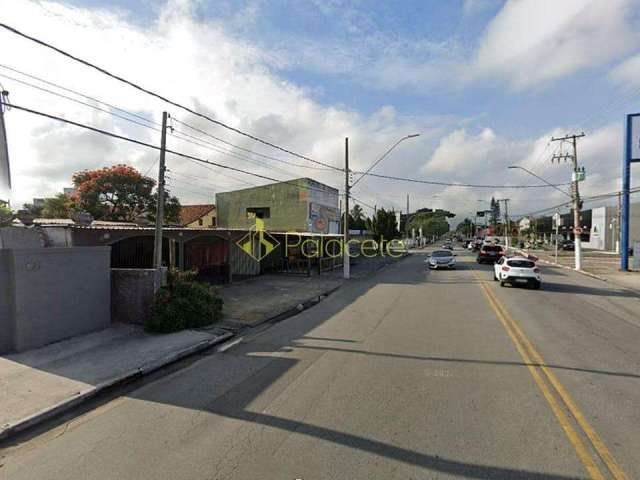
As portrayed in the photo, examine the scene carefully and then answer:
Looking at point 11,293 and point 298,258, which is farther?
point 298,258

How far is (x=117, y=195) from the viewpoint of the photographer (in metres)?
33.3

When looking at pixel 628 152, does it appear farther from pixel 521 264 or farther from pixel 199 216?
pixel 199 216

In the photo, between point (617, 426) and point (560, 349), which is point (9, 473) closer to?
point (617, 426)

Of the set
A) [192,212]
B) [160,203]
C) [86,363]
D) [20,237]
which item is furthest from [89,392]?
[192,212]

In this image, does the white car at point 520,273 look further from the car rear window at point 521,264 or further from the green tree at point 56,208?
the green tree at point 56,208

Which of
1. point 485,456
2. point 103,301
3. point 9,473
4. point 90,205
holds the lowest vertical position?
point 9,473

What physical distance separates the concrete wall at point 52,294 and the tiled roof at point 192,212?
111 feet

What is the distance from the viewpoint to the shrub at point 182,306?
29.3 ft

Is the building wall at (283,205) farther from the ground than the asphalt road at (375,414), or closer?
farther from the ground

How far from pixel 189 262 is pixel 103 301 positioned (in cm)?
865

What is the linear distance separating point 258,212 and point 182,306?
Answer: 2502 centimetres

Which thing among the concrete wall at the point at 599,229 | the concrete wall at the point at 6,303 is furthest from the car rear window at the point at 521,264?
the concrete wall at the point at 599,229

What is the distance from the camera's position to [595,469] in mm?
3396

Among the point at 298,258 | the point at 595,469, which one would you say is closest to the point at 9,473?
the point at 595,469
